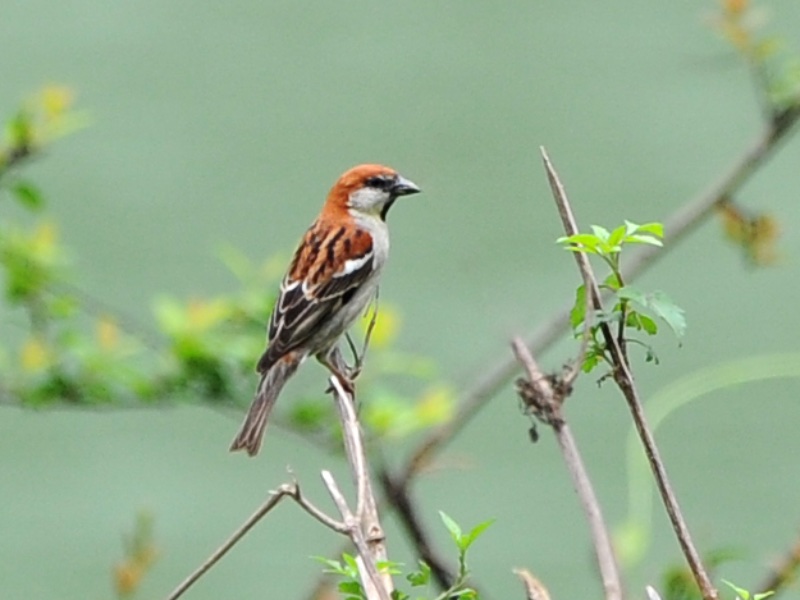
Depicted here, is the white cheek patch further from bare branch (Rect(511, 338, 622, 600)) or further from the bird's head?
bare branch (Rect(511, 338, 622, 600))

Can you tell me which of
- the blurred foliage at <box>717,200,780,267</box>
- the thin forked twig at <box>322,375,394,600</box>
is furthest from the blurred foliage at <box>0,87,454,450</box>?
the thin forked twig at <box>322,375,394,600</box>

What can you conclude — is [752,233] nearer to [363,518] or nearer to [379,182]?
[379,182]

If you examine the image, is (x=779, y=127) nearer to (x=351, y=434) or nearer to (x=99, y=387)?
(x=99, y=387)

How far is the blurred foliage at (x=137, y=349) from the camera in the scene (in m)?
4.80

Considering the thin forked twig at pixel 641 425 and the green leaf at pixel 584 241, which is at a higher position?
the green leaf at pixel 584 241

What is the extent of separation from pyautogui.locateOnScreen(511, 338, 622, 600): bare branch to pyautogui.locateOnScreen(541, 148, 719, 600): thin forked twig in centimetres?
10

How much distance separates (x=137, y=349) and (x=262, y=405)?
757 mm

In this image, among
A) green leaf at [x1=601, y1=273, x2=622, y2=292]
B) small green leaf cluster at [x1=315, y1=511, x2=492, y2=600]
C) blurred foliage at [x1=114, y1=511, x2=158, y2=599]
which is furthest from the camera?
blurred foliage at [x1=114, y1=511, x2=158, y2=599]

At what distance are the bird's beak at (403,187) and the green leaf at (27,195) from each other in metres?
0.99

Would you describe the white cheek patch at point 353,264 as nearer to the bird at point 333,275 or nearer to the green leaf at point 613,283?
the bird at point 333,275

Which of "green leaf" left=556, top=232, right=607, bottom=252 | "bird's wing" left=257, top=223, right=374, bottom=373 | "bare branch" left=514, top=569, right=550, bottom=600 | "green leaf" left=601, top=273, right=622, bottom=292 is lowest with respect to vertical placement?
"bare branch" left=514, top=569, right=550, bottom=600

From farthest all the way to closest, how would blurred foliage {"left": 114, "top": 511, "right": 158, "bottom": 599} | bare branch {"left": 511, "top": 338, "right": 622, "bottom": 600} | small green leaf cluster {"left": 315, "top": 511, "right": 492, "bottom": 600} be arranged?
1. blurred foliage {"left": 114, "top": 511, "right": 158, "bottom": 599}
2. bare branch {"left": 511, "top": 338, "right": 622, "bottom": 600}
3. small green leaf cluster {"left": 315, "top": 511, "right": 492, "bottom": 600}

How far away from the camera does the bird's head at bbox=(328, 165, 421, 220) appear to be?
4.74 metres

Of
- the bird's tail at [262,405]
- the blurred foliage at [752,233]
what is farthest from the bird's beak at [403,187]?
the blurred foliage at [752,233]
